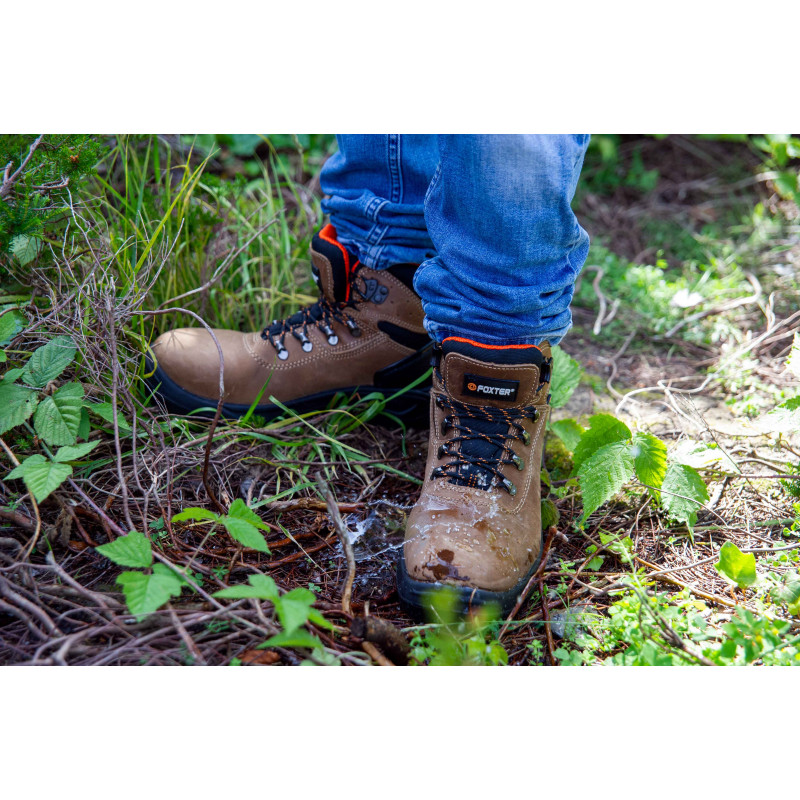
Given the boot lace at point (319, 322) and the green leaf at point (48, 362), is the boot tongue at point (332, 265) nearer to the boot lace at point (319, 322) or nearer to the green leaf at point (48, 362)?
the boot lace at point (319, 322)

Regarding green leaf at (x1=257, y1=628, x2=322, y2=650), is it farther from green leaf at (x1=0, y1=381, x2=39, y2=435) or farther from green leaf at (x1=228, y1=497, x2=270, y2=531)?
green leaf at (x1=0, y1=381, x2=39, y2=435)

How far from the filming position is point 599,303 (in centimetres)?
251

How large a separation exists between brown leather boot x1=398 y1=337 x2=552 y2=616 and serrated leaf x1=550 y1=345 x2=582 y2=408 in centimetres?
20

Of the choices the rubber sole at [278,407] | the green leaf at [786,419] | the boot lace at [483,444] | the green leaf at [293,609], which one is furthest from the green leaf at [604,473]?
the green leaf at [293,609]

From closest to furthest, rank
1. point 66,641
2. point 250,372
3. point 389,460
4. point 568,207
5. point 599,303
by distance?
point 66,641 < point 568,207 < point 389,460 < point 250,372 < point 599,303

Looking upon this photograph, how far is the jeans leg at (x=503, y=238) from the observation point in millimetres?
1225

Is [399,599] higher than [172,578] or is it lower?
lower

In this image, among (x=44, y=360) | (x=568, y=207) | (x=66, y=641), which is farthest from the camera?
(x=44, y=360)

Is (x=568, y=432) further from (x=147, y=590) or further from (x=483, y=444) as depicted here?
(x=147, y=590)

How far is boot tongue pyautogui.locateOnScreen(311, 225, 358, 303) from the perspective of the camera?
5.70 feet

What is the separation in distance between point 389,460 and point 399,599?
16.6 inches

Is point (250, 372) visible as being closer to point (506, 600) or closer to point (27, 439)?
point (27, 439)

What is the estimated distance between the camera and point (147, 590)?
1030mm

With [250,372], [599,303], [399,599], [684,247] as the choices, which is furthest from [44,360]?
[684,247]
